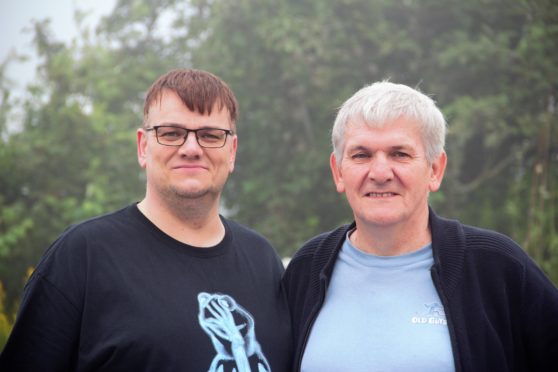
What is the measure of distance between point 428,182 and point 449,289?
50cm

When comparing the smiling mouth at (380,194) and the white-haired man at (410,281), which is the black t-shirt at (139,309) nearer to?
the white-haired man at (410,281)

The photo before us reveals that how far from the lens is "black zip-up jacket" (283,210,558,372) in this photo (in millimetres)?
2660

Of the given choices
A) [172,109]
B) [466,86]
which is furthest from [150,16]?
[172,109]

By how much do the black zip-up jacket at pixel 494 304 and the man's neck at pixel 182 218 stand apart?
3.53 ft

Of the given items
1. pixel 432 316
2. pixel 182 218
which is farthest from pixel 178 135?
pixel 432 316

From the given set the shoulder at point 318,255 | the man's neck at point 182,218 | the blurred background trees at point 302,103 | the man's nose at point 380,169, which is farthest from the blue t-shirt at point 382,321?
the blurred background trees at point 302,103

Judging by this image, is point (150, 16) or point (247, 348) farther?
point (150, 16)

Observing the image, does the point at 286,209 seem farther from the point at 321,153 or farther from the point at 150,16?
the point at 150,16

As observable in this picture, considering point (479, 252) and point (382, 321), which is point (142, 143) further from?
point (479, 252)

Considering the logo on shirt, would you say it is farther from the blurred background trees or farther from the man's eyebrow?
the blurred background trees

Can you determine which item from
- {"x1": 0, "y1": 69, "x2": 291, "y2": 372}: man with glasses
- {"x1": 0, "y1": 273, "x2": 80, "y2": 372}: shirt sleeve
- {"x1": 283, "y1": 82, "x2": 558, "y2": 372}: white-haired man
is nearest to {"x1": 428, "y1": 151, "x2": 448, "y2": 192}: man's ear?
{"x1": 283, "y1": 82, "x2": 558, "y2": 372}: white-haired man

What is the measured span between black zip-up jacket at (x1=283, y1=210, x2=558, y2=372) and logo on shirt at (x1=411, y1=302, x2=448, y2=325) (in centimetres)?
5

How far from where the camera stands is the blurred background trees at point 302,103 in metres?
12.5

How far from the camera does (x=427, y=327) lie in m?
2.74
